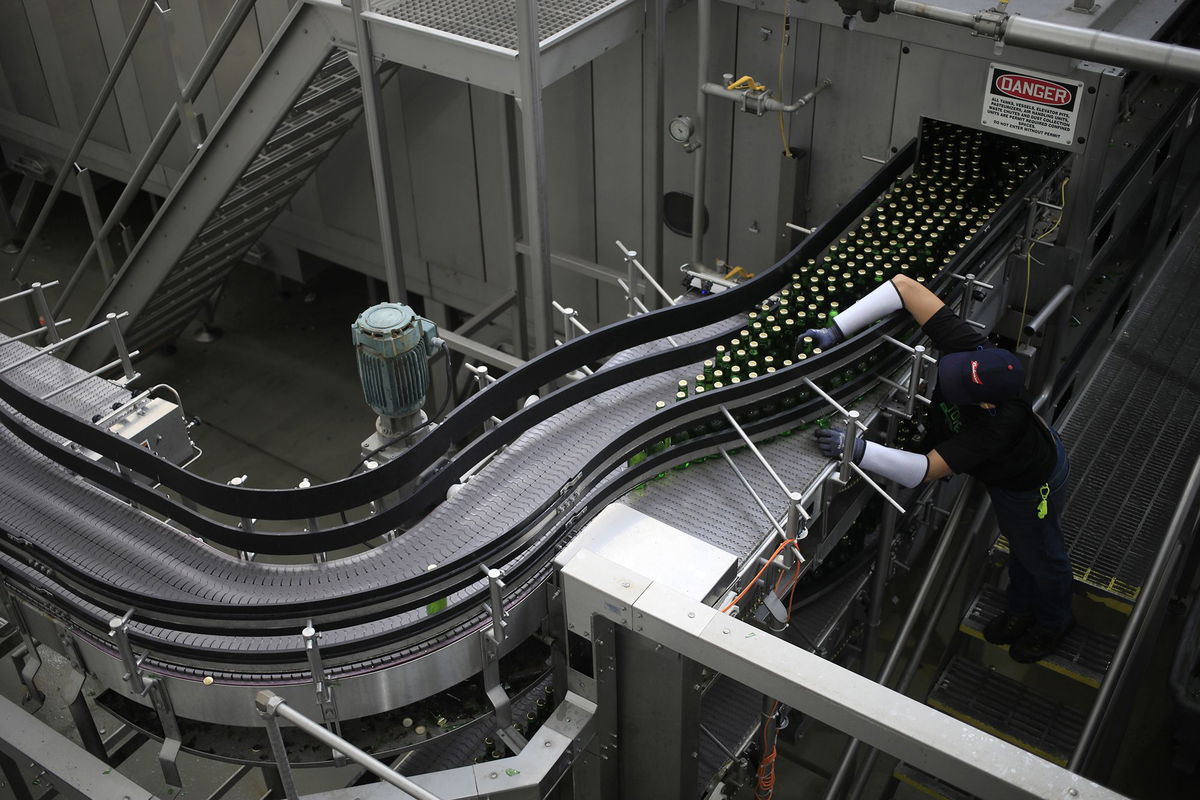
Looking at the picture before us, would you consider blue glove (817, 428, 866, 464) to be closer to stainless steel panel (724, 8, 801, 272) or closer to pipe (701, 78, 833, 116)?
pipe (701, 78, 833, 116)

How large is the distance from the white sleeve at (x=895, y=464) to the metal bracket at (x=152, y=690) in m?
2.39

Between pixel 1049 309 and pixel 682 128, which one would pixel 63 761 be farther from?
pixel 1049 309

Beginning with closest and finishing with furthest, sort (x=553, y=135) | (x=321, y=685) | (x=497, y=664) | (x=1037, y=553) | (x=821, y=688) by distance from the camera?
(x=821, y=688)
(x=321, y=685)
(x=497, y=664)
(x=1037, y=553)
(x=553, y=135)

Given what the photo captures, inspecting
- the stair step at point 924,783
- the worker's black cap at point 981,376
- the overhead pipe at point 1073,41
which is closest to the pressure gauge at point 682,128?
the overhead pipe at point 1073,41

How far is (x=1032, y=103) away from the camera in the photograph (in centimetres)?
491

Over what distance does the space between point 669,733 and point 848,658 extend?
2560mm

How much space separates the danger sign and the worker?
1.13m

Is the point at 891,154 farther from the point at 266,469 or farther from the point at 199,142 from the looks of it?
the point at 266,469

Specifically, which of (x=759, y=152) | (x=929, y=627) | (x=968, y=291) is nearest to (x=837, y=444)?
(x=968, y=291)

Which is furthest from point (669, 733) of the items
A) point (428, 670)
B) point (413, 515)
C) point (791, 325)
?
point (791, 325)

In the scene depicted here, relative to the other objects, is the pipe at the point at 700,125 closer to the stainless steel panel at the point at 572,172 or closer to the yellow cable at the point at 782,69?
the yellow cable at the point at 782,69

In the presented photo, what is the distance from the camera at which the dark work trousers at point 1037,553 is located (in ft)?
14.7

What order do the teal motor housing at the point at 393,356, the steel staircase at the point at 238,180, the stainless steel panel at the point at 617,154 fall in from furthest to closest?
1. the stainless steel panel at the point at 617,154
2. the steel staircase at the point at 238,180
3. the teal motor housing at the point at 393,356

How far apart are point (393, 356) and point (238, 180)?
2579 mm
